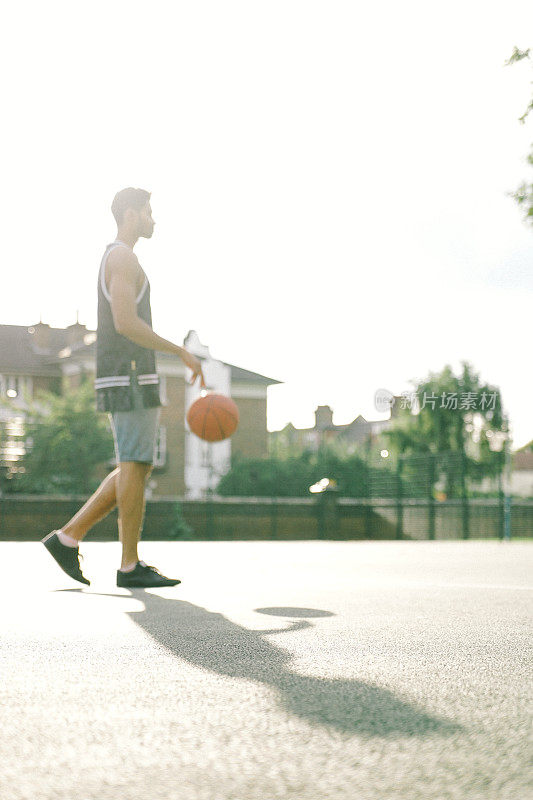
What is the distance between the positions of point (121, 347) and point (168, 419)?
52.4 meters

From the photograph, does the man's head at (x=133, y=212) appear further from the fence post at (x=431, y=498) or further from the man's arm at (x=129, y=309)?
the fence post at (x=431, y=498)

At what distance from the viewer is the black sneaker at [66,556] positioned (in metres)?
5.32

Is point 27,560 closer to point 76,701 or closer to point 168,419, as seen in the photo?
point 76,701

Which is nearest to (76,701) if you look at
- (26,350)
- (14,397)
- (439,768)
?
(439,768)

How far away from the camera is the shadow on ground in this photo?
7.25 ft

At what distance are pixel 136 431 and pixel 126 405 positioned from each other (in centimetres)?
13

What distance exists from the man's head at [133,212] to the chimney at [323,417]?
108649 millimetres

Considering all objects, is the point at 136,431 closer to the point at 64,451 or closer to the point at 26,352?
the point at 64,451

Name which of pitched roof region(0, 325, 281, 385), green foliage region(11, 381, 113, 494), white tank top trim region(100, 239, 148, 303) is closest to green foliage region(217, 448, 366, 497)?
green foliage region(11, 381, 113, 494)

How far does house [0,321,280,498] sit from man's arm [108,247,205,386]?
157 ft

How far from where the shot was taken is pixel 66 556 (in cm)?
534

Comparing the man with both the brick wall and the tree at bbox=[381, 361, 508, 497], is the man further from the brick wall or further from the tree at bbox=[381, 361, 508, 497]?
the brick wall

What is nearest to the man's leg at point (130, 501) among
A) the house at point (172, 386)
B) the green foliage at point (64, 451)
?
the green foliage at point (64, 451)

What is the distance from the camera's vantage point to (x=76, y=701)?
2416 millimetres
